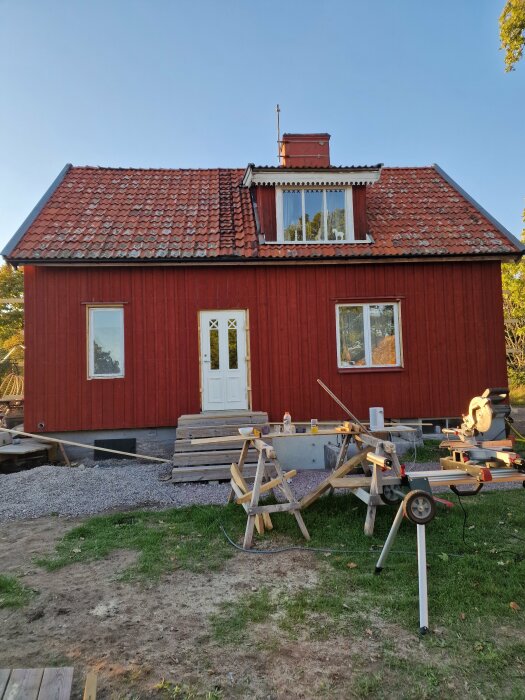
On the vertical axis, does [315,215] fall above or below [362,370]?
above

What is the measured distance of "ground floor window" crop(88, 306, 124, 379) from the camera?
1009cm

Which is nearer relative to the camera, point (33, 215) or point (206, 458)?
point (206, 458)

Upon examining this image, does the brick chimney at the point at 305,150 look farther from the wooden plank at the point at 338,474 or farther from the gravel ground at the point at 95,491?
the wooden plank at the point at 338,474

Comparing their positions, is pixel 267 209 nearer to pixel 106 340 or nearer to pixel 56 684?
pixel 106 340

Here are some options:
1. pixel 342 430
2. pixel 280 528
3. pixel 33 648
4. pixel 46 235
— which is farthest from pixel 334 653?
pixel 46 235

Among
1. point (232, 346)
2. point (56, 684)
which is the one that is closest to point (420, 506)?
point (56, 684)

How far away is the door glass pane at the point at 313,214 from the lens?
11023 millimetres

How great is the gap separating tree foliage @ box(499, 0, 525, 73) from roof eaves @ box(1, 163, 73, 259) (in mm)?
11597

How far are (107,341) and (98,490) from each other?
3.88 meters

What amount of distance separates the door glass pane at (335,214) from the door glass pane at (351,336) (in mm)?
1888

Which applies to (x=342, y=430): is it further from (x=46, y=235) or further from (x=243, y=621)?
(x=46, y=235)

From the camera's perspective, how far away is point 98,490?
7312 mm

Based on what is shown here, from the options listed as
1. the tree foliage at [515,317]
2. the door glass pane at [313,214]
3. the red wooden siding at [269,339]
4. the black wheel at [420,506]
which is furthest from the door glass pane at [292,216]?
the tree foliage at [515,317]

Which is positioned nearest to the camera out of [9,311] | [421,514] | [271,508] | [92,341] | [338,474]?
[421,514]
